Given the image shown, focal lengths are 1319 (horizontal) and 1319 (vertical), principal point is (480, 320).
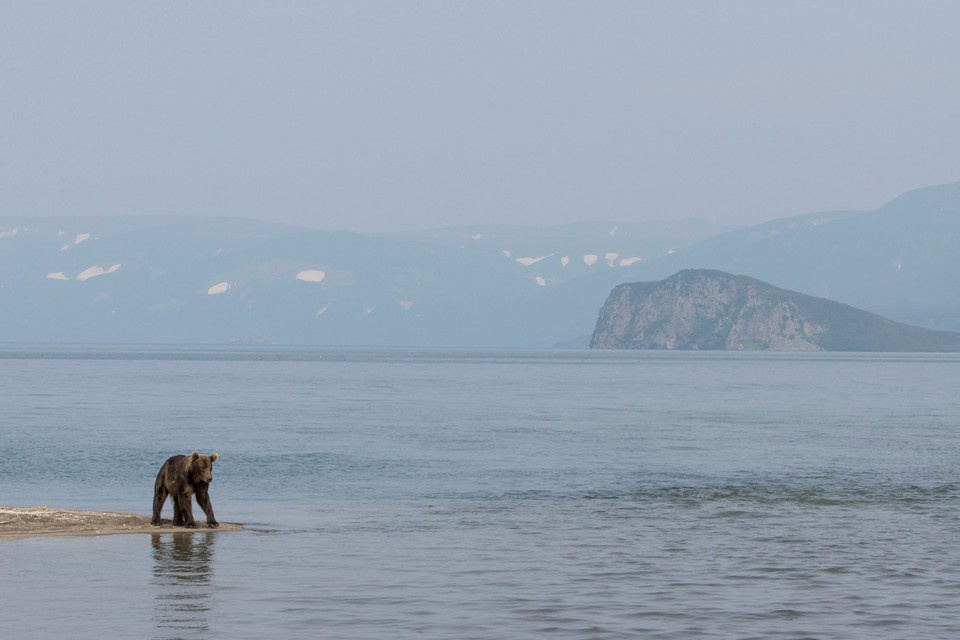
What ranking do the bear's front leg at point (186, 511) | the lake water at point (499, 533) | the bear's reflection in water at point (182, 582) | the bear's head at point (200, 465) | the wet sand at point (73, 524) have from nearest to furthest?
the bear's reflection in water at point (182, 582)
the lake water at point (499, 533)
the wet sand at point (73, 524)
the bear's head at point (200, 465)
the bear's front leg at point (186, 511)

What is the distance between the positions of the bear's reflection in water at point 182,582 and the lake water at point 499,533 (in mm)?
75

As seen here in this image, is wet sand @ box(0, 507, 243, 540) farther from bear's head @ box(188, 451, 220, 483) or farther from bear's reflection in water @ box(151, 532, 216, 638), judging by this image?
bear's head @ box(188, 451, 220, 483)

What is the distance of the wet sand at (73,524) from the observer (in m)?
28.5

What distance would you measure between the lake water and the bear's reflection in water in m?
0.07

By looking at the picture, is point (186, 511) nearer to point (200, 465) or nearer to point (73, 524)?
point (200, 465)

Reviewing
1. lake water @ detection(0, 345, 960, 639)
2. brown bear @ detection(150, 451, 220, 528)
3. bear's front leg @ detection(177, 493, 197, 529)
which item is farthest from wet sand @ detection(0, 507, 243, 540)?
lake water @ detection(0, 345, 960, 639)

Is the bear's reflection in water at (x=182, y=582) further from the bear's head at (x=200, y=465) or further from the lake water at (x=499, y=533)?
the bear's head at (x=200, y=465)

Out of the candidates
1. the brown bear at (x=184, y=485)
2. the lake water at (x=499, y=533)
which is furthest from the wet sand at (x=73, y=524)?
the lake water at (x=499, y=533)

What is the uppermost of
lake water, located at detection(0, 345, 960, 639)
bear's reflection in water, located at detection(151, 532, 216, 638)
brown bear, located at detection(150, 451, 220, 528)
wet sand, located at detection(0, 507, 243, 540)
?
brown bear, located at detection(150, 451, 220, 528)

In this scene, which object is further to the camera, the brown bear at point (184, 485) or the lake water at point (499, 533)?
the brown bear at point (184, 485)

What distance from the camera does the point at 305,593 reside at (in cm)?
2119

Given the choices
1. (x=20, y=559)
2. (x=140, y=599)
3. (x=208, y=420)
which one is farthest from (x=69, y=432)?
(x=140, y=599)

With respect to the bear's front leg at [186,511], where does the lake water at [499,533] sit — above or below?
below

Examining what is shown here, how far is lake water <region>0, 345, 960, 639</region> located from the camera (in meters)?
19.2
